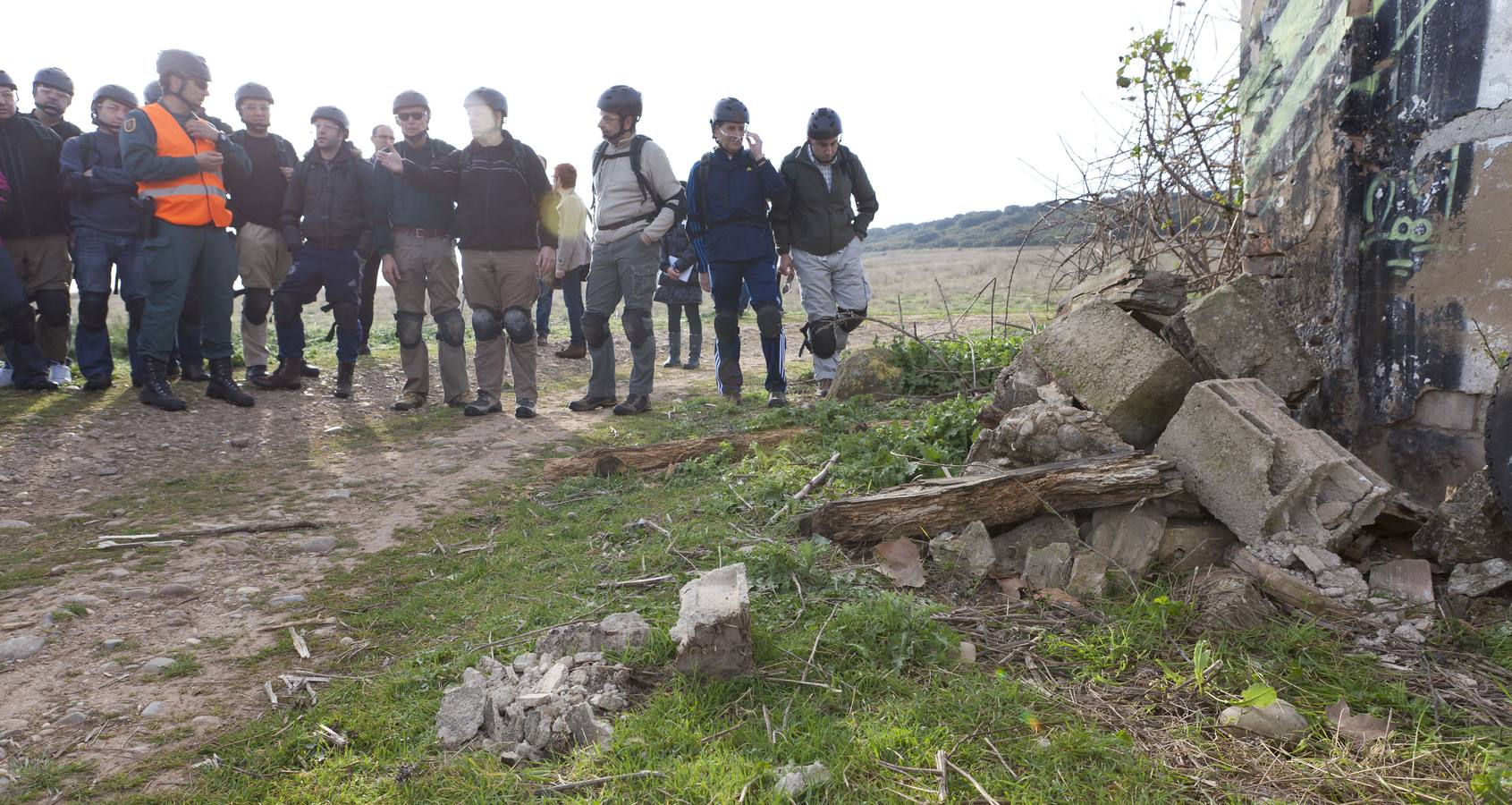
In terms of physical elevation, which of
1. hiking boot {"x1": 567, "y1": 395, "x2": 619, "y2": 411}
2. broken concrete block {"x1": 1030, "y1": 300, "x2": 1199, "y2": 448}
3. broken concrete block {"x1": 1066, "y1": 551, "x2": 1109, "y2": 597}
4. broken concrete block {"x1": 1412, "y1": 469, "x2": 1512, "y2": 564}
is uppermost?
broken concrete block {"x1": 1030, "y1": 300, "x2": 1199, "y2": 448}

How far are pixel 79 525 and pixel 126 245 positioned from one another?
3.49 metres

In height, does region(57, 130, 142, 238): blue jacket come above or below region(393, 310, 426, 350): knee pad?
above

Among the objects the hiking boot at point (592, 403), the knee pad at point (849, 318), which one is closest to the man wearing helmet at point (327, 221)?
the hiking boot at point (592, 403)

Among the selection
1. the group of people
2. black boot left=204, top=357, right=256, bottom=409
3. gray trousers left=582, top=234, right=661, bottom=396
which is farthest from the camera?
gray trousers left=582, top=234, right=661, bottom=396

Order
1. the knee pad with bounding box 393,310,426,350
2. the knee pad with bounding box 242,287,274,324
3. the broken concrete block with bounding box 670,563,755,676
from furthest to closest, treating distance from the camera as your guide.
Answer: the knee pad with bounding box 242,287,274,324 → the knee pad with bounding box 393,310,426,350 → the broken concrete block with bounding box 670,563,755,676

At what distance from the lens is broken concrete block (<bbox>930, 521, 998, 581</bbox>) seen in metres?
3.42

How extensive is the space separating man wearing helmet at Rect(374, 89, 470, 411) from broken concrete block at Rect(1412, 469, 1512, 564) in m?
6.50

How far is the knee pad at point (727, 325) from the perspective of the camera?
7.46 metres

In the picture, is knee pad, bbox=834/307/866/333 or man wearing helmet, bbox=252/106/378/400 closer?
knee pad, bbox=834/307/866/333

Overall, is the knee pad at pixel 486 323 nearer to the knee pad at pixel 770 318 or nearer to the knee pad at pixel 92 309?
the knee pad at pixel 770 318

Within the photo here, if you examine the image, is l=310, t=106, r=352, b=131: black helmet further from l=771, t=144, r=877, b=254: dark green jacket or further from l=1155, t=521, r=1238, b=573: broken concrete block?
l=1155, t=521, r=1238, b=573: broken concrete block

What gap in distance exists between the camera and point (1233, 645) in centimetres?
281

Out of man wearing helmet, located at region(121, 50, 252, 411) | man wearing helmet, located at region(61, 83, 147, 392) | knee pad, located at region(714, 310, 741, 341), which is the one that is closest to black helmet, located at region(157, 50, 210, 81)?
man wearing helmet, located at region(121, 50, 252, 411)

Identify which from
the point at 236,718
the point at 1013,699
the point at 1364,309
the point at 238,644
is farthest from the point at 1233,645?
the point at 238,644
